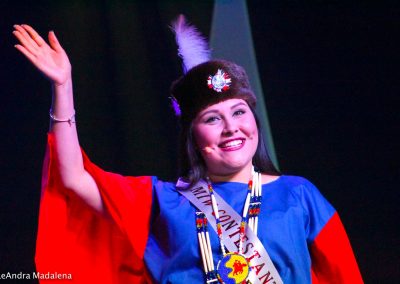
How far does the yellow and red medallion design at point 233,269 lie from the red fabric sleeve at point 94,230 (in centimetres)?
28

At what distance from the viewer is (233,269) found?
5.69ft

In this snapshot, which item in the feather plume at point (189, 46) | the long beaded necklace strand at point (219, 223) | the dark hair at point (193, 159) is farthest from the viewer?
the feather plume at point (189, 46)

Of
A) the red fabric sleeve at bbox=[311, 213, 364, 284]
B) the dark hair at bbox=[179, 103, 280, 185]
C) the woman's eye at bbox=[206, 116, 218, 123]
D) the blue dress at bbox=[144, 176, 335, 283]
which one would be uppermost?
the woman's eye at bbox=[206, 116, 218, 123]

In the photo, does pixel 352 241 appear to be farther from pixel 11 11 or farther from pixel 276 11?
pixel 11 11

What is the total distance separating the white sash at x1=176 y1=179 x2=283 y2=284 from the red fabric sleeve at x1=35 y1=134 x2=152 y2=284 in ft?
0.52

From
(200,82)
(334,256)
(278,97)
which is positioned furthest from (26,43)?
(278,97)

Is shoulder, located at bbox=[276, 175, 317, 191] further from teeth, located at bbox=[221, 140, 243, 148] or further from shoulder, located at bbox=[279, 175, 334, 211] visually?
teeth, located at bbox=[221, 140, 243, 148]

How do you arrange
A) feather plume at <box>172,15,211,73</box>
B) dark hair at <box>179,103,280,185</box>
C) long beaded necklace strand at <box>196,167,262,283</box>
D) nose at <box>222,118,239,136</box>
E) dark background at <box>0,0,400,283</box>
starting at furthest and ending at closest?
1. dark background at <box>0,0,400,283</box>
2. feather plume at <box>172,15,211,73</box>
3. dark hair at <box>179,103,280,185</box>
4. nose at <box>222,118,239,136</box>
5. long beaded necklace strand at <box>196,167,262,283</box>

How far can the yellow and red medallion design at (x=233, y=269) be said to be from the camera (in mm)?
1723

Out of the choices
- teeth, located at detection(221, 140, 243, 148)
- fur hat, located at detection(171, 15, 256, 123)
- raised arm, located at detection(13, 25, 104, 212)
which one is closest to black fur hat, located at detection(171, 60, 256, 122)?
fur hat, located at detection(171, 15, 256, 123)

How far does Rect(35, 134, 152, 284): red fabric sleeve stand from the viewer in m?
1.75

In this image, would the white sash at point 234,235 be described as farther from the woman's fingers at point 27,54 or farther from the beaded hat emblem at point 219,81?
the woman's fingers at point 27,54

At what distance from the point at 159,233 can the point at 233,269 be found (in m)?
0.27

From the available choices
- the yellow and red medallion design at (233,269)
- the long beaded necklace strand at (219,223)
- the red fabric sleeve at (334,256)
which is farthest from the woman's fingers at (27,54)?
the red fabric sleeve at (334,256)
